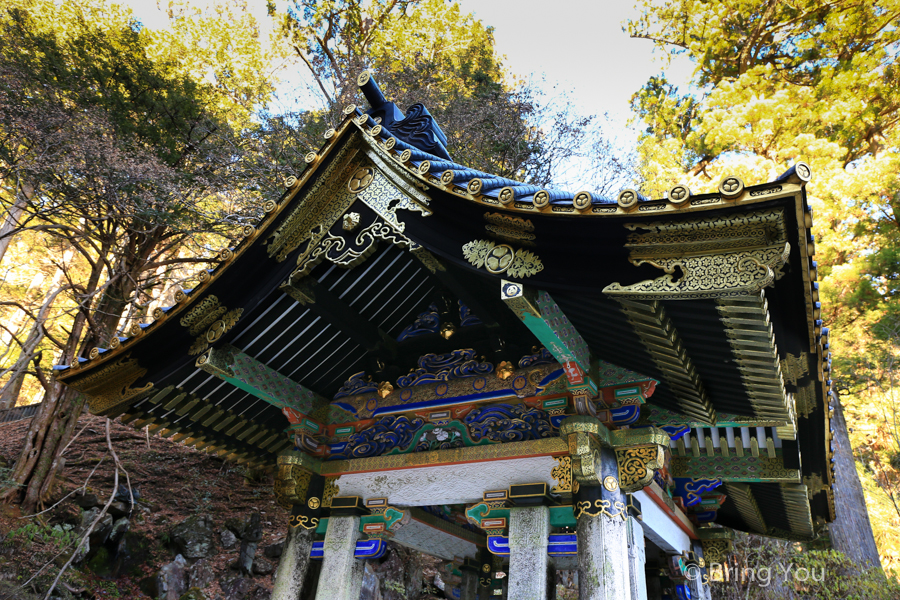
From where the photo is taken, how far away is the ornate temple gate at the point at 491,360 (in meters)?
2.79

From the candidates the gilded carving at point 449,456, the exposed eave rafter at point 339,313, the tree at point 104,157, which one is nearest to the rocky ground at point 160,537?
the tree at point 104,157

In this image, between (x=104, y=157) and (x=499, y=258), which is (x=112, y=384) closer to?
(x=499, y=258)

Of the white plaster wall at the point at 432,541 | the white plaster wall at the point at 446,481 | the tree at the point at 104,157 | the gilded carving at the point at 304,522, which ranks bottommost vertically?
the gilded carving at the point at 304,522

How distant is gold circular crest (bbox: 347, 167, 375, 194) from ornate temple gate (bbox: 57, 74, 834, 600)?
0.05 feet

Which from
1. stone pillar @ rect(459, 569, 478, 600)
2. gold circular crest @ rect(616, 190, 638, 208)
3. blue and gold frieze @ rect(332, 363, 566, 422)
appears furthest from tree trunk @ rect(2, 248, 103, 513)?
gold circular crest @ rect(616, 190, 638, 208)

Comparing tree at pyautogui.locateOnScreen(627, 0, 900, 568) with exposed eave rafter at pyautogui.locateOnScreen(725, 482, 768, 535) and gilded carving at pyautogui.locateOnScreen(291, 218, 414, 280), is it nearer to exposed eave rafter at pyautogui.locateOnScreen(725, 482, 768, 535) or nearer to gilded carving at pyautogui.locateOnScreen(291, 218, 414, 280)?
exposed eave rafter at pyautogui.locateOnScreen(725, 482, 768, 535)

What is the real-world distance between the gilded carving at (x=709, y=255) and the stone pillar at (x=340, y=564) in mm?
3062

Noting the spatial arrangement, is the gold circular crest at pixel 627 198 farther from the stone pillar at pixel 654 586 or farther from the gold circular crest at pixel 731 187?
Result: the stone pillar at pixel 654 586

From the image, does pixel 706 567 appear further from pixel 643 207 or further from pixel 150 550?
pixel 150 550

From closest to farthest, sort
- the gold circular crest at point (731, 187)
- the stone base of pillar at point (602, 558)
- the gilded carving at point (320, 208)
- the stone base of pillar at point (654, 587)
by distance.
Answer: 1. the gold circular crest at point (731, 187)
2. the stone base of pillar at point (602, 558)
3. the gilded carving at point (320, 208)
4. the stone base of pillar at point (654, 587)

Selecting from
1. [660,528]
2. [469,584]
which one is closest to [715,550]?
[660,528]

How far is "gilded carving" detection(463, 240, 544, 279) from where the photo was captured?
3.11 metres

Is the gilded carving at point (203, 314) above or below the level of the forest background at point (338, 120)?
below

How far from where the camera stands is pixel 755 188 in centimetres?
228
